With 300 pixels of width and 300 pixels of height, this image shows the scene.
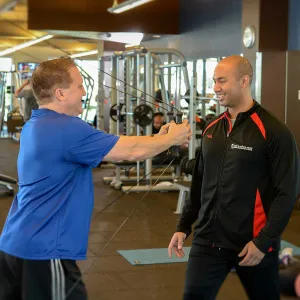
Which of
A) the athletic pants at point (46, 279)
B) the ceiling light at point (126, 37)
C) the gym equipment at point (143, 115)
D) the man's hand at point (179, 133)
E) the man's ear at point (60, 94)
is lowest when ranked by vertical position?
the athletic pants at point (46, 279)

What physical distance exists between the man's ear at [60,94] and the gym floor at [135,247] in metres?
1.34

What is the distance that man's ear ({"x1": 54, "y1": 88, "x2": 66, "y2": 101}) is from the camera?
6.30 feet

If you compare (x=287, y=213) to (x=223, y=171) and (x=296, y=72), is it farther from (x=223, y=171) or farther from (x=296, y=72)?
(x=296, y=72)

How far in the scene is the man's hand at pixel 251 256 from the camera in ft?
6.97

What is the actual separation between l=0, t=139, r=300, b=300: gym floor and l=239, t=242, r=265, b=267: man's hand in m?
1.11

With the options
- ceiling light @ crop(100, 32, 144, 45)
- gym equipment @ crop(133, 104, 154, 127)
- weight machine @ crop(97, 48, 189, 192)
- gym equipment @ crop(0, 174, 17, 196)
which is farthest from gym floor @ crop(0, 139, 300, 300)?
ceiling light @ crop(100, 32, 144, 45)

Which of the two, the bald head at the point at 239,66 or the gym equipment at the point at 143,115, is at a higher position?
the bald head at the point at 239,66

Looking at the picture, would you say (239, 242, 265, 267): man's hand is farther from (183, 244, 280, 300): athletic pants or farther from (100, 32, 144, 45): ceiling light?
(100, 32, 144, 45): ceiling light

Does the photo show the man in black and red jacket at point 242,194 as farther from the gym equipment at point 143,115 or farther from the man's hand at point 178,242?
the gym equipment at point 143,115

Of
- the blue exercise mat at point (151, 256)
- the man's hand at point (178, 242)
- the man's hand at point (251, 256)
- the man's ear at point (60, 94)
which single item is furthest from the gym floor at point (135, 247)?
the man's ear at point (60, 94)

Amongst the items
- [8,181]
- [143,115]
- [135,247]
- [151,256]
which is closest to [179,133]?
[151,256]

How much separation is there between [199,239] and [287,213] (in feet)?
1.22

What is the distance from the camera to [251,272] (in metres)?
2.18

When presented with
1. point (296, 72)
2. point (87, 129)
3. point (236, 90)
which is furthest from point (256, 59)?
point (87, 129)
